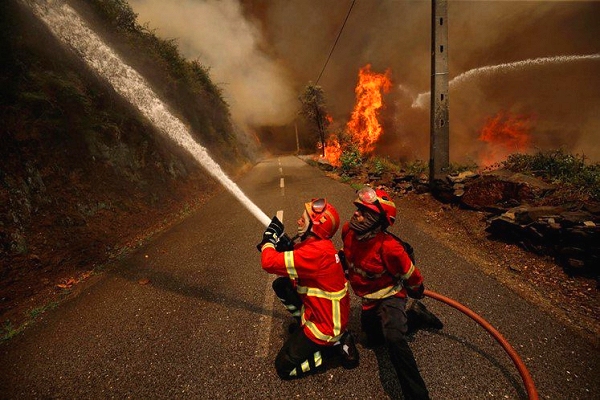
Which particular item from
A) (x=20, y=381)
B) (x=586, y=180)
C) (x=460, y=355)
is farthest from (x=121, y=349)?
(x=586, y=180)

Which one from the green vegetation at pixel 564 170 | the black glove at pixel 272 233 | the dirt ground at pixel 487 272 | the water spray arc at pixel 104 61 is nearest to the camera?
the black glove at pixel 272 233

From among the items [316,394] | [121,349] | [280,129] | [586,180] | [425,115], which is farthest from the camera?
[280,129]

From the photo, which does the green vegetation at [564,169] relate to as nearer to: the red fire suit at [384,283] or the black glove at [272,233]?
the red fire suit at [384,283]

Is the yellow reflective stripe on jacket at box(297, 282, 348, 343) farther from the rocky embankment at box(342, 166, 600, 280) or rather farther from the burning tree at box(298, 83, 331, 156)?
the burning tree at box(298, 83, 331, 156)

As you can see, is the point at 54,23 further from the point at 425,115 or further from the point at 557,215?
the point at 425,115

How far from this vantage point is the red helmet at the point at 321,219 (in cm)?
258

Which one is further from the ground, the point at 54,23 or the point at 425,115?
the point at 54,23

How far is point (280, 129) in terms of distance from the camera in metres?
69.4

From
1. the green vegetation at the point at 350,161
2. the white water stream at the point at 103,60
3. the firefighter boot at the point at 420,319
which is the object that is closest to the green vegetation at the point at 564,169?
the firefighter boot at the point at 420,319

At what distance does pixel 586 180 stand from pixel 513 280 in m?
4.31

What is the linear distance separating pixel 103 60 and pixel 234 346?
43.3 feet

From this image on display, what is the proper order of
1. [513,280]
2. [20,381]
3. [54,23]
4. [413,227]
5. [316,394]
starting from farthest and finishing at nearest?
[54,23] < [413,227] < [513,280] < [20,381] < [316,394]

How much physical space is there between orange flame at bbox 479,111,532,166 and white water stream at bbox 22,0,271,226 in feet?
72.0

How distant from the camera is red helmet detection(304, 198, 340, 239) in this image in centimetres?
258
